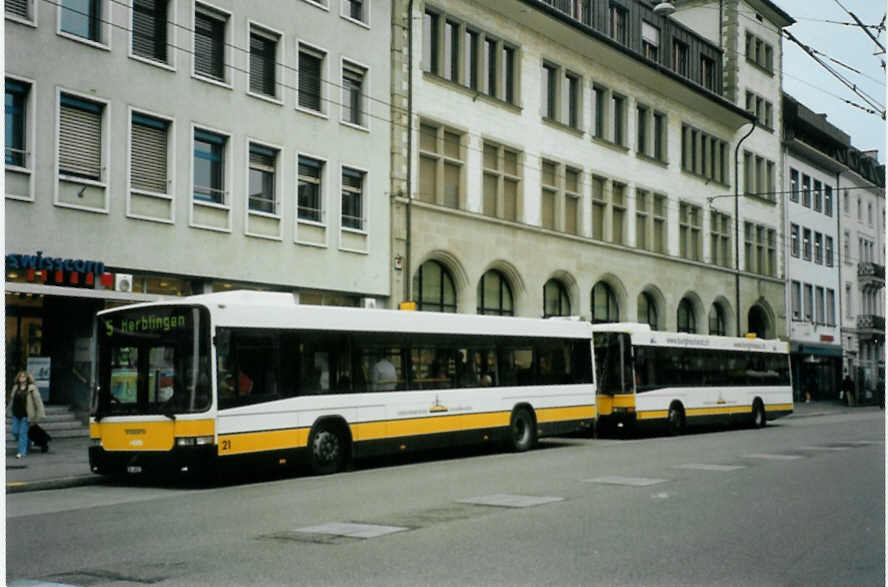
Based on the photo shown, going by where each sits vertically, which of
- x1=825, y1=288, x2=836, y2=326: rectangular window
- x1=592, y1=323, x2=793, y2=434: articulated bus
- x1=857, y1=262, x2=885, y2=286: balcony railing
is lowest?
x1=592, y1=323, x2=793, y2=434: articulated bus

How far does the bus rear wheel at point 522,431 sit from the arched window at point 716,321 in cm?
2921

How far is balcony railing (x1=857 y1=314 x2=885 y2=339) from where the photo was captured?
227ft

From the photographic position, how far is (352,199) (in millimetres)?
30500

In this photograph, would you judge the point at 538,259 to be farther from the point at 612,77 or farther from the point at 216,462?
the point at 216,462

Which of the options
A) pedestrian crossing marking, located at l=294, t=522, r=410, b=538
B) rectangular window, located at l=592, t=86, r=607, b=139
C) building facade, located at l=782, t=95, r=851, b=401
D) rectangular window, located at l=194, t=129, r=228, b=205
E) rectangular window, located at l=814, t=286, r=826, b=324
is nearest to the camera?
pedestrian crossing marking, located at l=294, t=522, r=410, b=538

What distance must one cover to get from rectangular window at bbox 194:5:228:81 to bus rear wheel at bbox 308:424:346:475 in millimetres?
11116

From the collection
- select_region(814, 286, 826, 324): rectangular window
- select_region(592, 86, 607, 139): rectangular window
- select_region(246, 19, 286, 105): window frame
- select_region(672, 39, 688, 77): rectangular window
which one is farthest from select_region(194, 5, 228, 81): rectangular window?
select_region(814, 286, 826, 324): rectangular window

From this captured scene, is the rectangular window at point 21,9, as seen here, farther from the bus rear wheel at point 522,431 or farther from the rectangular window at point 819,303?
the rectangular window at point 819,303

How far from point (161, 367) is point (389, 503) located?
4.74 m

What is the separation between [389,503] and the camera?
43.2ft

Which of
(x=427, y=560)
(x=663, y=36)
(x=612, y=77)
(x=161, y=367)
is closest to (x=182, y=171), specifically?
(x=161, y=367)

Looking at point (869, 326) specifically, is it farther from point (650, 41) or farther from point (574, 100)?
point (574, 100)

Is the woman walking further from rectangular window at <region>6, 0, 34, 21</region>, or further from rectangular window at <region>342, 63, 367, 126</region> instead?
rectangular window at <region>342, 63, 367, 126</region>

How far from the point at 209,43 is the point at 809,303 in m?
43.9
